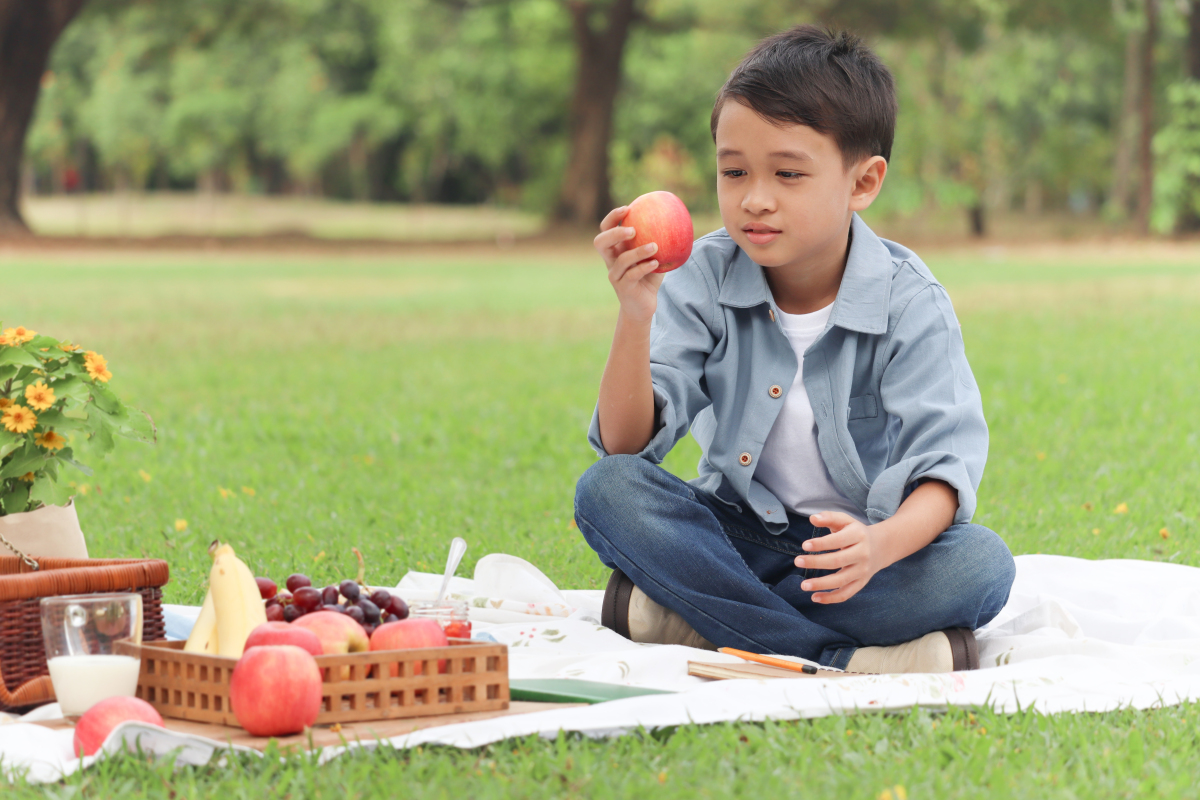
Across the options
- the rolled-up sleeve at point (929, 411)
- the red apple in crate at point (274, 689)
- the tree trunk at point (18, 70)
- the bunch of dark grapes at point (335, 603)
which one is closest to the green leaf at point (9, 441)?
the bunch of dark grapes at point (335, 603)

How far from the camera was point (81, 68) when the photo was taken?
4631 centimetres

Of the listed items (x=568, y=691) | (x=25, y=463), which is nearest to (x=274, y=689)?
(x=568, y=691)

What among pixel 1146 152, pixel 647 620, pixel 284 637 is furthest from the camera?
pixel 1146 152

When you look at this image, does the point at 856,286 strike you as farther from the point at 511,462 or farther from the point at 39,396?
the point at 511,462

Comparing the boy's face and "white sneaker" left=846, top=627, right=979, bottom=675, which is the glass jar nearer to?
"white sneaker" left=846, top=627, right=979, bottom=675

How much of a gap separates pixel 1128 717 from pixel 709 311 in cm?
137

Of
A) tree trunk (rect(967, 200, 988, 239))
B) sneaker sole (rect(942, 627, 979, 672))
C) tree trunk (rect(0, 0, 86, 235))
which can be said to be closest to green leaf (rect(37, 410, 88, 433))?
sneaker sole (rect(942, 627, 979, 672))

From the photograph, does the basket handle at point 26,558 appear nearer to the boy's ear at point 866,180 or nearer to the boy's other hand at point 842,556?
the boy's other hand at point 842,556

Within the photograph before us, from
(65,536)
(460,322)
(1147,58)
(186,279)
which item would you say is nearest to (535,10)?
(1147,58)

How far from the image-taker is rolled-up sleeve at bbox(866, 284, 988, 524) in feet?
9.55

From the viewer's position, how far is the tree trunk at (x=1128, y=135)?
104 ft

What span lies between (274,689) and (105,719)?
33 centimetres

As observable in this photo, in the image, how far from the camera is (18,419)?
2889mm

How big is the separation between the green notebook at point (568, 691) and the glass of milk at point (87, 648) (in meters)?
0.77
